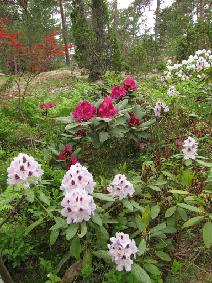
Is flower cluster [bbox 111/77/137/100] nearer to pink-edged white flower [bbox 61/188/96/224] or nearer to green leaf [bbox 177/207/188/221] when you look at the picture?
green leaf [bbox 177/207/188/221]

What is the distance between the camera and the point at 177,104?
535cm

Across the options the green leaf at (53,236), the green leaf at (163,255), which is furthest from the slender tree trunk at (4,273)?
the green leaf at (163,255)

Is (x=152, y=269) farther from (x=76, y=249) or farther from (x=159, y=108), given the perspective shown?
(x=159, y=108)

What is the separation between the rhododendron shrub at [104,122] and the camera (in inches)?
161

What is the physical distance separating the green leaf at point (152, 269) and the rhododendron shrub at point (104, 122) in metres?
1.60

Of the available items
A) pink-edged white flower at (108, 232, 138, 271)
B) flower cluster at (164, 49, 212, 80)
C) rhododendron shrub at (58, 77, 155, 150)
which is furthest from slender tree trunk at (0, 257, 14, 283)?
flower cluster at (164, 49, 212, 80)

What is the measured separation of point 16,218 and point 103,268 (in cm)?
90

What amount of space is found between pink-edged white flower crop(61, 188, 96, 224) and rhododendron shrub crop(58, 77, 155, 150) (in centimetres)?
154

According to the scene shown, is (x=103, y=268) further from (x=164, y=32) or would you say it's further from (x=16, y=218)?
(x=164, y=32)

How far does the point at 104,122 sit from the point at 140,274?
76.6 inches

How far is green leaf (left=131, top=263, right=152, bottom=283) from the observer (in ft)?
8.00

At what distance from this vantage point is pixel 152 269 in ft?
8.46

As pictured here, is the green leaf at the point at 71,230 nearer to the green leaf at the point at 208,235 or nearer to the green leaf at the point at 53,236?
the green leaf at the point at 53,236

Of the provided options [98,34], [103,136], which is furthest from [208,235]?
[98,34]
